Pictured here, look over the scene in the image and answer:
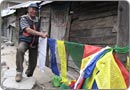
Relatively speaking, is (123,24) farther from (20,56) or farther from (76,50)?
(20,56)

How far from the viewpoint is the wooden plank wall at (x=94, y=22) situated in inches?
207

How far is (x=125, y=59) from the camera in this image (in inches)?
142

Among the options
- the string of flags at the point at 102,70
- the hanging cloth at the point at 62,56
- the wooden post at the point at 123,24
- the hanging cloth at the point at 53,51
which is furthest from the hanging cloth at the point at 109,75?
the hanging cloth at the point at 53,51

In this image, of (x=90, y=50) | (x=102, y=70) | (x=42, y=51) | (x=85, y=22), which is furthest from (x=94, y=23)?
(x=102, y=70)

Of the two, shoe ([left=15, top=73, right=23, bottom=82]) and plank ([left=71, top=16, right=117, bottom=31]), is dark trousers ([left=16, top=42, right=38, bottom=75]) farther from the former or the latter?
plank ([left=71, top=16, right=117, bottom=31])

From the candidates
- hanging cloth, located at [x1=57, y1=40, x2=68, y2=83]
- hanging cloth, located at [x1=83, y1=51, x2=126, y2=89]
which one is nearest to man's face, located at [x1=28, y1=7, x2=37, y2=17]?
hanging cloth, located at [x1=57, y1=40, x2=68, y2=83]

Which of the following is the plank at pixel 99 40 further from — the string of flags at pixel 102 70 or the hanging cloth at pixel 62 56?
the string of flags at pixel 102 70

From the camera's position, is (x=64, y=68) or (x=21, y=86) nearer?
(x=64, y=68)

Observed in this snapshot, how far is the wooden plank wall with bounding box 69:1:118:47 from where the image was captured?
5254mm

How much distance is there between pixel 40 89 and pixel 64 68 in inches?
37.9

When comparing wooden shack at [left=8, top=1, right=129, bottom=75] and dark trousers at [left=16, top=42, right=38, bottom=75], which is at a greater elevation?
wooden shack at [left=8, top=1, right=129, bottom=75]

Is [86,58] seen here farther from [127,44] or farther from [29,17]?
[29,17]

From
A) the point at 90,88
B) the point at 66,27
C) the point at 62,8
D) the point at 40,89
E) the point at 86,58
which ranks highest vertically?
the point at 62,8

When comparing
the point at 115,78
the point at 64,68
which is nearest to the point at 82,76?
the point at 115,78
